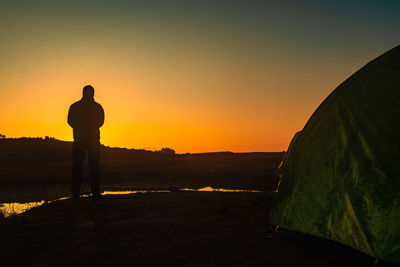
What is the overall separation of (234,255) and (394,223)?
163 centimetres

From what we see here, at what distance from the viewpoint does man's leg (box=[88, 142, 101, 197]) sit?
9242 millimetres

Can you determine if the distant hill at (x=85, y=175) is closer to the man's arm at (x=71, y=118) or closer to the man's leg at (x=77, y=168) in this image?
the man's leg at (x=77, y=168)

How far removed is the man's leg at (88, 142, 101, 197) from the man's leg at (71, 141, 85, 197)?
0.78 ft

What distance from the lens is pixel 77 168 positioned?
9188 mm

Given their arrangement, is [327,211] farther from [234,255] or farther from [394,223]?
[234,255]

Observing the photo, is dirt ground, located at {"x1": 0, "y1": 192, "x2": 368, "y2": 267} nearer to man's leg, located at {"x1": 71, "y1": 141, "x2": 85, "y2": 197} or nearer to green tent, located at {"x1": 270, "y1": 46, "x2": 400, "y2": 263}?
green tent, located at {"x1": 270, "y1": 46, "x2": 400, "y2": 263}

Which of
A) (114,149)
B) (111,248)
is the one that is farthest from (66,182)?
(114,149)

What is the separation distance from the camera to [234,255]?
3840 mm

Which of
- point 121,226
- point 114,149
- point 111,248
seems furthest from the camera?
point 114,149

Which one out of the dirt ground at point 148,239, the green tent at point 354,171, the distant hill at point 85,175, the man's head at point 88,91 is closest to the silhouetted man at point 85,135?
the man's head at point 88,91

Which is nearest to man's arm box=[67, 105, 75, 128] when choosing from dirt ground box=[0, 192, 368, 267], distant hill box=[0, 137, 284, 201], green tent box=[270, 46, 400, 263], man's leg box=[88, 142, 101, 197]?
man's leg box=[88, 142, 101, 197]

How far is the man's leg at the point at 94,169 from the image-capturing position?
9.24 meters

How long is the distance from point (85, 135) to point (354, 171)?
741 cm

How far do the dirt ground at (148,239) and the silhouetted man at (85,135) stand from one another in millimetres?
1934
